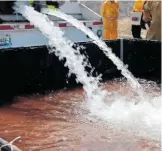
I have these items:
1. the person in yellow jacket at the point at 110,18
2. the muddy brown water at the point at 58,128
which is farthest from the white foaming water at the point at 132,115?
the person in yellow jacket at the point at 110,18

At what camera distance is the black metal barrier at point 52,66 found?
21.0 feet

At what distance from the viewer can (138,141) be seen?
4.77 m

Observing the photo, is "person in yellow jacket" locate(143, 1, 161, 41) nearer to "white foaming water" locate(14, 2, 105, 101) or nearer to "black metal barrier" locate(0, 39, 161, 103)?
"black metal barrier" locate(0, 39, 161, 103)

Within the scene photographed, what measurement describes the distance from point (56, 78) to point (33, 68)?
18.4 inches

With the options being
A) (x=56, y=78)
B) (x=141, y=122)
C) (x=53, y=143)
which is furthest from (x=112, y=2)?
(x=53, y=143)

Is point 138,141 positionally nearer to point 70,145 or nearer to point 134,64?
Answer: point 70,145

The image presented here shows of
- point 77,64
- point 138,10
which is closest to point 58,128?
point 77,64

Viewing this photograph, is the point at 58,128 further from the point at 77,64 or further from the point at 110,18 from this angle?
the point at 110,18

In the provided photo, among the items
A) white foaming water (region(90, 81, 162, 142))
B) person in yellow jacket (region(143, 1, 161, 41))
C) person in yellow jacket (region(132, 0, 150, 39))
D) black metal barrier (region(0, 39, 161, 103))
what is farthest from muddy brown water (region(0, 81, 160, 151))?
person in yellow jacket (region(132, 0, 150, 39))

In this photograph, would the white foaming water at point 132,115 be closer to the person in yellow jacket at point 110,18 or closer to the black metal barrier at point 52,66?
the black metal barrier at point 52,66

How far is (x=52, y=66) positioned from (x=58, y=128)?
198 cm

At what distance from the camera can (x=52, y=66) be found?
22.9 ft

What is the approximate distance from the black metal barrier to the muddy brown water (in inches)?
9.7

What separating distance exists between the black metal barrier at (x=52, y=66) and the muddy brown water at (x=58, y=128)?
0.81 feet
